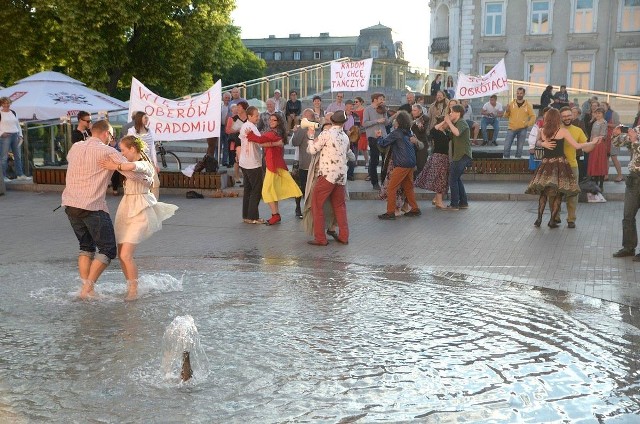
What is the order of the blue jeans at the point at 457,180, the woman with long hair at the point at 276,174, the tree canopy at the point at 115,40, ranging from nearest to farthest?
1. the woman with long hair at the point at 276,174
2. the blue jeans at the point at 457,180
3. the tree canopy at the point at 115,40

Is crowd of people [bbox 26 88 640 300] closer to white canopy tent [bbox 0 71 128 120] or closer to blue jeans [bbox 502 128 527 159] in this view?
blue jeans [bbox 502 128 527 159]

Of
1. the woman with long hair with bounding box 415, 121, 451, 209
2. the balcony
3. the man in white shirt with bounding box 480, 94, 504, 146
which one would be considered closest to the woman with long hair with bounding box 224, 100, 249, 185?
the woman with long hair with bounding box 415, 121, 451, 209

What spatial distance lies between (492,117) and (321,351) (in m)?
20.3

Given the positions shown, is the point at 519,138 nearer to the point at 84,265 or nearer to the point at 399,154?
the point at 399,154

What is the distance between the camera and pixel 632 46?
1818 inches

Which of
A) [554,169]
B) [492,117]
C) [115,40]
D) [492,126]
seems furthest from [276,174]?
[115,40]

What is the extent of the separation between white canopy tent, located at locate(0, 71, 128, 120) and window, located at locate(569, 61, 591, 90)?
33380 mm

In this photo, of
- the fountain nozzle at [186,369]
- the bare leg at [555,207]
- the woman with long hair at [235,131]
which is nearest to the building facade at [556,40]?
the woman with long hair at [235,131]

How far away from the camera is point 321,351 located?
6.14 m

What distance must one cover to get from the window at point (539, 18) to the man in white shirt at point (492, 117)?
2444 cm

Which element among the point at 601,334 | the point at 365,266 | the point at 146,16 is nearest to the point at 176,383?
the point at 601,334

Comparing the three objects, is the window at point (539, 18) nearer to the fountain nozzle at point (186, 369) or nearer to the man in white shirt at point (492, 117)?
the man in white shirt at point (492, 117)

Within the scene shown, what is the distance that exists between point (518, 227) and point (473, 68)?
1513 inches

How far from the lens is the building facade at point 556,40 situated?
46406 millimetres
